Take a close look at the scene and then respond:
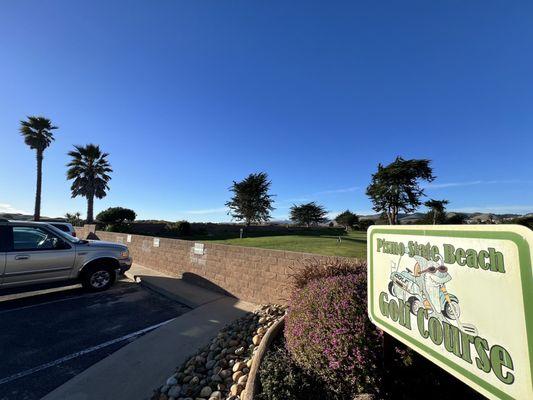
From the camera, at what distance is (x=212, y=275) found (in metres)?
8.30

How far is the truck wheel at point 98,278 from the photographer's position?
7.80 m

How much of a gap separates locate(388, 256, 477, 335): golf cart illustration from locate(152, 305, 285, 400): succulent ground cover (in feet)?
7.48

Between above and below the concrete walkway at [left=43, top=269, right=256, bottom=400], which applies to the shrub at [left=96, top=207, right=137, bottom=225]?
above

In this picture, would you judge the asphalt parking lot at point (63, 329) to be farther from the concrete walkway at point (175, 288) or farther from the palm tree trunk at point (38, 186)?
the palm tree trunk at point (38, 186)

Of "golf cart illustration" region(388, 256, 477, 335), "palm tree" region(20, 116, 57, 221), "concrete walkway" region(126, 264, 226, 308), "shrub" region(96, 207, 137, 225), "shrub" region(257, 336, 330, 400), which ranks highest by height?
"palm tree" region(20, 116, 57, 221)

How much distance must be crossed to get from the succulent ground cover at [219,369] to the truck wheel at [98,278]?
4.97 m

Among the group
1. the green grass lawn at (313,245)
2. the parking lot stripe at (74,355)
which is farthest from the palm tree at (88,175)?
the parking lot stripe at (74,355)

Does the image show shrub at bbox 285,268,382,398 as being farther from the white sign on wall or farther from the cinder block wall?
the white sign on wall

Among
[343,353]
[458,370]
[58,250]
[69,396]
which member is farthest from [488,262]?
[58,250]

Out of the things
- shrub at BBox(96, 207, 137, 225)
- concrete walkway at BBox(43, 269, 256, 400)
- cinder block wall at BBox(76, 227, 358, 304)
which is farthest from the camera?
shrub at BBox(96, 207, 137, 225)

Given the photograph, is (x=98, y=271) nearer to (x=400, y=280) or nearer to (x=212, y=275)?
(x=212, y=275)

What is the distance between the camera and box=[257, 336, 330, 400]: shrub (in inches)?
111

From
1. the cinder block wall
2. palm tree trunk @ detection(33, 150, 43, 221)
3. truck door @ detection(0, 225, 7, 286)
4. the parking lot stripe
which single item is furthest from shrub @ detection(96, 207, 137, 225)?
the parking lot stripe

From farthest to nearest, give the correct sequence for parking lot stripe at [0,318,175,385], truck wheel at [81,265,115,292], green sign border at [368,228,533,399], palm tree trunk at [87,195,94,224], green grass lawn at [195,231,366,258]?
palm tree trunk at [87,195,94,224]
green grass lawn at [195,231,366,258]
truck wheel at [81,265,115,292]
parking lot stripe at [0,318,175,385]
green sign border at [368,228,533,399]
